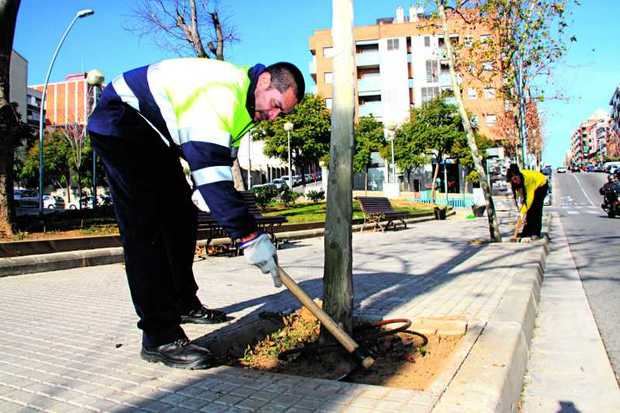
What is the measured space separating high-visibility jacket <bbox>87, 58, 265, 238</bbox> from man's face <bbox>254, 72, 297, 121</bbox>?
0.03m

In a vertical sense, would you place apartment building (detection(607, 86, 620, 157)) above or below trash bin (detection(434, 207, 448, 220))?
above

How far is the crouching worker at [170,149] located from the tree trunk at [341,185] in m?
0.54

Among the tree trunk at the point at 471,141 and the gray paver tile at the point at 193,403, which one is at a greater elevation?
the tree trunk at the point at 471,141

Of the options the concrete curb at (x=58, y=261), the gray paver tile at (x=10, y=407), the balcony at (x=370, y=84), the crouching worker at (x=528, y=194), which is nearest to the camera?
the gray paver tile at (x=10, y=407)

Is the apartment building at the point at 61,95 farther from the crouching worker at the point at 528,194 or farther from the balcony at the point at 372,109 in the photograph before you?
the crouching worker at the point at 528,194

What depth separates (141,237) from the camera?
9.37ft

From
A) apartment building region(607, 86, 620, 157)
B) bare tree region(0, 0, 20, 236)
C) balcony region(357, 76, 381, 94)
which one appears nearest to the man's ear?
bare tree region(0, 0, 20, 236)

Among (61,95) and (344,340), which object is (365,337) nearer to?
(344,340)

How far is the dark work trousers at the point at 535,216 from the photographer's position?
992cm

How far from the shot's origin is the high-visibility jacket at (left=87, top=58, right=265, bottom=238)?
8.00ft

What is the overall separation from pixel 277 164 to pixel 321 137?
1946 cm

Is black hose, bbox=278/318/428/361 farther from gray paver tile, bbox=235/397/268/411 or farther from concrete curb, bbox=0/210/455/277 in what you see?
concrete curb, bbox=0/210/455/277

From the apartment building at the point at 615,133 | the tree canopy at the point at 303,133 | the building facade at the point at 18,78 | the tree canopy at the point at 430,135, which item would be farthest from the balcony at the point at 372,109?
the apartment building at the point at 615,133

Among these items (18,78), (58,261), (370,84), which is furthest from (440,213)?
(18,78)
